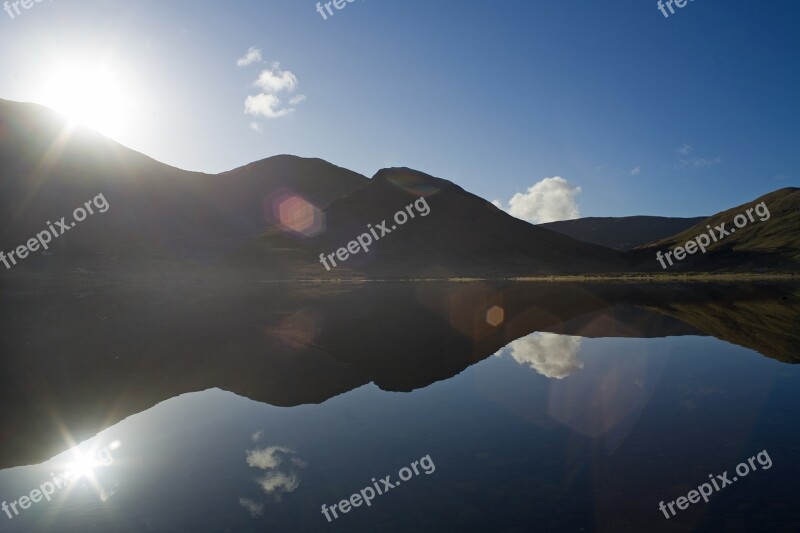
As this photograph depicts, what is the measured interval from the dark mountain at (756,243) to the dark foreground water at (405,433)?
147m

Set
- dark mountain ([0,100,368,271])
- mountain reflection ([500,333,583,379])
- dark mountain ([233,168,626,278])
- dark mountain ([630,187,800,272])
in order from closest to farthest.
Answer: mountain reflection ([500,333,583,379]) < dark mountain ([0,100,368,271]) < dark mountain ([630,187,800,272]) < dark mountain ([233,168,626,278])

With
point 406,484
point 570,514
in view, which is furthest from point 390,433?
point 570,514

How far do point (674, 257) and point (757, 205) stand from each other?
4510cm

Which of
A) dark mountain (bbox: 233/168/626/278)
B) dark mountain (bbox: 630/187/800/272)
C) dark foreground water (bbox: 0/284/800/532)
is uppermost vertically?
dark mountain (bbox: 233/168/626/278)

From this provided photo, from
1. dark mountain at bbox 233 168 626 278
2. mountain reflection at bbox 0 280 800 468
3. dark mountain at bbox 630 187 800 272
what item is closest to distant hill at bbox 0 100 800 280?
dark mountain at bbox 233 168 626 278

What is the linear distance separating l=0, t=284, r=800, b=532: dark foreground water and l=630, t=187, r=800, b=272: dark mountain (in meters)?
147

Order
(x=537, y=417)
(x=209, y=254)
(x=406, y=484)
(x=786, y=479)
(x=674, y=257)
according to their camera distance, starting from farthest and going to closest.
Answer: (x=674, y=257) < (x=209, y=254) < (x=537, y=417) < (x=406, y=484) < (x=786, y=479)

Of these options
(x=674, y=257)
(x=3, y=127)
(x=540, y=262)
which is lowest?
(x=674, y=257)

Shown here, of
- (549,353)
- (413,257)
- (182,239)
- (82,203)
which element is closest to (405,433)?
(549,353)

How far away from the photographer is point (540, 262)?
186500 millimetres

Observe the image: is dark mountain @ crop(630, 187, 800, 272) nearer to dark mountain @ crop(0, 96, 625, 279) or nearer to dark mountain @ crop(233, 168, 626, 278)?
dark mountain @ crop(233, 168, 626, 278)

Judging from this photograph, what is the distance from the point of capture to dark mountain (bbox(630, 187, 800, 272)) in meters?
144

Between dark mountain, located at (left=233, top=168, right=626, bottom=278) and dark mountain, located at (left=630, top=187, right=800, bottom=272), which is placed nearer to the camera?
dark mountain, located at (left=630, top=187, right=800, bottom=272)

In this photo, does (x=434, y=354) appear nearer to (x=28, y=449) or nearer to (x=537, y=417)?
(x=537, y=417)
